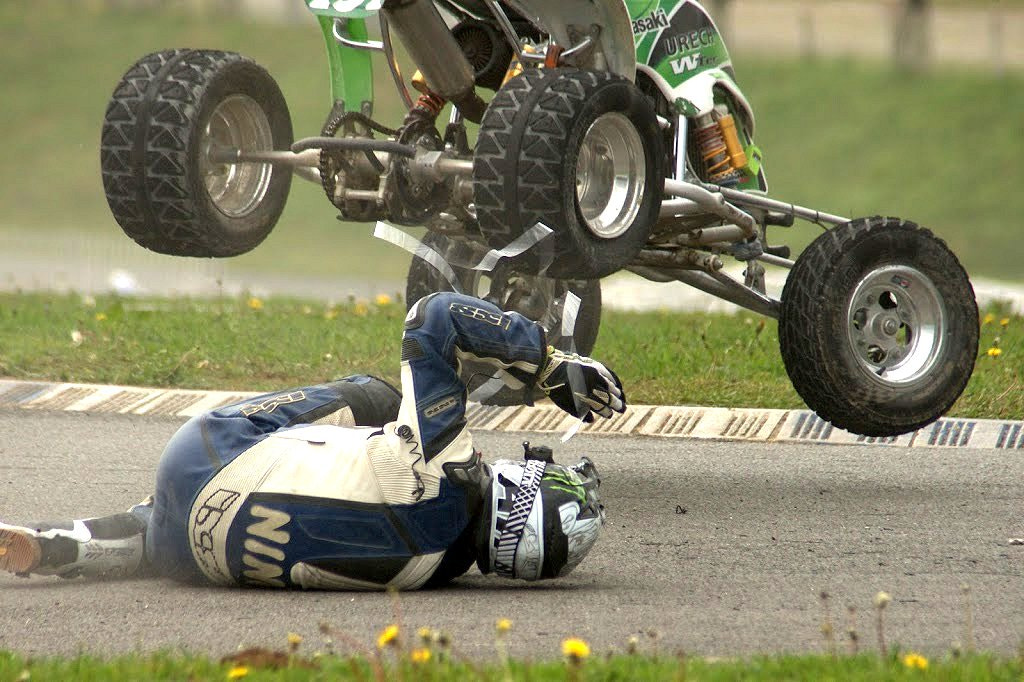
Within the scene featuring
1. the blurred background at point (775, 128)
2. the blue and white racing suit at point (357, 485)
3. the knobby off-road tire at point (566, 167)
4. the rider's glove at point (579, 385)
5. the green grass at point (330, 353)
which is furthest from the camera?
the blurred background at point (775, 128)

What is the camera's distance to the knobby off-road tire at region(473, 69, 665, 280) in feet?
18.7

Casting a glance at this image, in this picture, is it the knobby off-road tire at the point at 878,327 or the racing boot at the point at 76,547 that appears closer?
the racing boot at the point at 76,547

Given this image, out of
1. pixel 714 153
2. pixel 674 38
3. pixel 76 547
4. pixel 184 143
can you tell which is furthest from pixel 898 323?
pixel 76 547

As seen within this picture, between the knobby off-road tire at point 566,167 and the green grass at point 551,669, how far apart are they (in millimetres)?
2081

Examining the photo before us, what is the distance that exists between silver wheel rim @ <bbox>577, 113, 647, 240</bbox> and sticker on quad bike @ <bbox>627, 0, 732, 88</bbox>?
82cm

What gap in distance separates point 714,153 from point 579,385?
225cm

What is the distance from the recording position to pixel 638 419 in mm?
8250

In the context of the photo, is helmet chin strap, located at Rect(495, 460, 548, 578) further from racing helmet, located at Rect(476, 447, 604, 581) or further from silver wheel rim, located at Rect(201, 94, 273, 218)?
silver wheel rim, located at Rect(201, 94, 273, 218)

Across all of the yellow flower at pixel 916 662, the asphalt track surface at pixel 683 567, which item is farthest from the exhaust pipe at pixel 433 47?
the yellow flower at pixel 916 662

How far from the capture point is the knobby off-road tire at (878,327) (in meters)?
6.58

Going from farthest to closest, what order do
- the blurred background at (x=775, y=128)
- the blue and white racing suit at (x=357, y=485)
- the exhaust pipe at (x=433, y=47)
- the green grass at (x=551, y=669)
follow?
1. the blurred background at (x=775, y=128)
2. the exhaust pipe at (x=433, y=47)
3. the blue and white racing suit at (x=357, y=485)
4. the green grass at (x=551, y=669)

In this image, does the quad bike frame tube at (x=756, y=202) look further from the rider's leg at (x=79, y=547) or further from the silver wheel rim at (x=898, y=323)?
the rider's leg at (x=79, y=547)

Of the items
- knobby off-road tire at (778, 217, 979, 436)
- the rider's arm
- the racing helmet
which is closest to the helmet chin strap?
the racing helmet

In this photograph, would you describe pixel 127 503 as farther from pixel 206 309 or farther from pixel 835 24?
pixel 835 24
